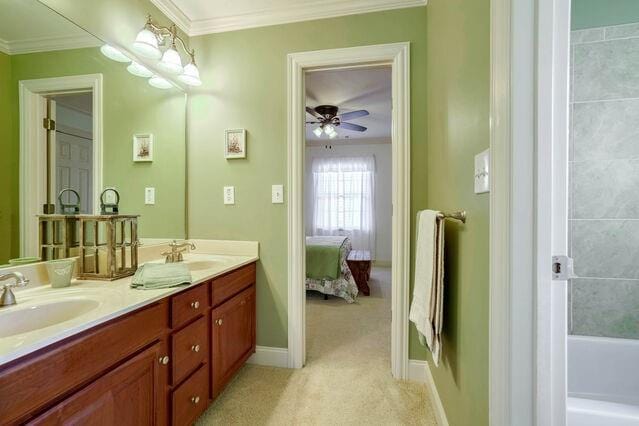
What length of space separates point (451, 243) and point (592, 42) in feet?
5.00

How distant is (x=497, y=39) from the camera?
0.76 meters

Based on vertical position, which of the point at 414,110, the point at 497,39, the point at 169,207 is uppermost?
the point at 414,110

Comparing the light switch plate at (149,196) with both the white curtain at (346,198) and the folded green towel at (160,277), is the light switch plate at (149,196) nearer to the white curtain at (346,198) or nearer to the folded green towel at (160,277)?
the folded green towel at (160,277)

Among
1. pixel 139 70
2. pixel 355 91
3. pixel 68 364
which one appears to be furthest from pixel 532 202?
pixel 355 91

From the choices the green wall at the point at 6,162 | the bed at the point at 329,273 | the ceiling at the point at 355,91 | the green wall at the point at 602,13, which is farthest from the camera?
the bed at the point at 329,273

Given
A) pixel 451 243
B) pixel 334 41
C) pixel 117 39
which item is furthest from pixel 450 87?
pixel 117 39

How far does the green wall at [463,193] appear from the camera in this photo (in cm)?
90

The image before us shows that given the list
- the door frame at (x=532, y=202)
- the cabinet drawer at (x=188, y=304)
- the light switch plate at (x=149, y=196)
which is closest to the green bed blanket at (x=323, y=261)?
the light switch plate at (x=149, y=196)

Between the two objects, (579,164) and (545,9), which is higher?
(545,9)

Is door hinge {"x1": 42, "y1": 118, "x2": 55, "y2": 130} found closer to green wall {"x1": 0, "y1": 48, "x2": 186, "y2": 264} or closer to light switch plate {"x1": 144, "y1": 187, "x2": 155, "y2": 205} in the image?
green wall {"x1": 0, "y1": 48, "x2": 186, "y2": 264}

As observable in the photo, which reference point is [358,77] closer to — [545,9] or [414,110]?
[414,110]

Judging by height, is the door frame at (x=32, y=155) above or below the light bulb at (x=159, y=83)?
below

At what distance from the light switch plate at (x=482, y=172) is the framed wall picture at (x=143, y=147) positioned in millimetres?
1909

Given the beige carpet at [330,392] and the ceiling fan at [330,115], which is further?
the ceiling fan at [330,115]
